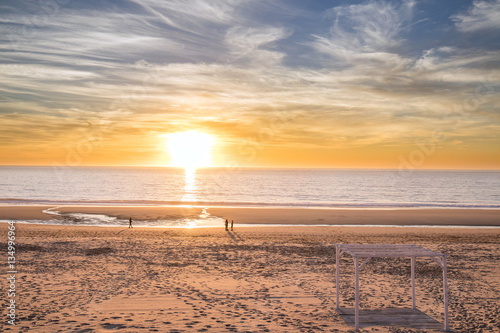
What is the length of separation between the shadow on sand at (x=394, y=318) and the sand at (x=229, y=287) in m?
0.03

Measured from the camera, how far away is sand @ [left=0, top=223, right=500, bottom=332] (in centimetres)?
1045

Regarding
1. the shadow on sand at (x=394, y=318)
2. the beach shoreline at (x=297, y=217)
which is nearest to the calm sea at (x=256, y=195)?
the beach shoreline at (x=297, y=217)

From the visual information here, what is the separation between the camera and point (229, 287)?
13789mm

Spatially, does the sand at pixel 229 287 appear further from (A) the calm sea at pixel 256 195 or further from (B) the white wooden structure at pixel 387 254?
(A) the calm sea at pixel 256 195

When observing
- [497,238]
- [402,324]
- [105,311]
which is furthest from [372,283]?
[497,238]

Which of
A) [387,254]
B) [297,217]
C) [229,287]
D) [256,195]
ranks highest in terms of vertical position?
[387,254]

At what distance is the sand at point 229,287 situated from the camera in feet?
34.3

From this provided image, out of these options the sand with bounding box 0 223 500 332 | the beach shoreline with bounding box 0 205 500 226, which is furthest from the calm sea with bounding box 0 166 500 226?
the sand with bounding box 0 223 500 332

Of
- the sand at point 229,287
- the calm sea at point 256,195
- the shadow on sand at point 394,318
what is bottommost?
the shadow on sand at point 394,318

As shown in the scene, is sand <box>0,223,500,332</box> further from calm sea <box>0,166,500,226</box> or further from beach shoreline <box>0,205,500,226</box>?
calm sea <box>0,166,500,226</box>

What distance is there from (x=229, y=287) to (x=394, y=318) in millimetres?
6097

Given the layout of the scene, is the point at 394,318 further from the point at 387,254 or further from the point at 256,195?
the point at 256,195

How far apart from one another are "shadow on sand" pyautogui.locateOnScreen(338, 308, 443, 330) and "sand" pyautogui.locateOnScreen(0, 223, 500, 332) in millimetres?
33

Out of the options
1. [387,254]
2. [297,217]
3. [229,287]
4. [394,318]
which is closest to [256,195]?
[297,217]
